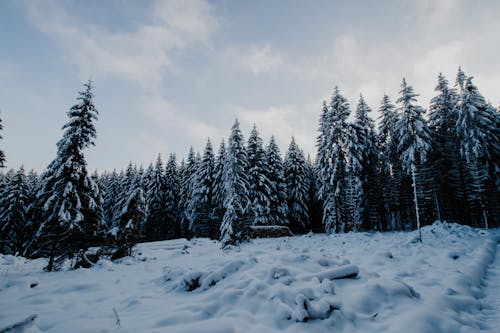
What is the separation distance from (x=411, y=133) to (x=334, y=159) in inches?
320

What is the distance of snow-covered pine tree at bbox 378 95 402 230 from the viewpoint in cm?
3050

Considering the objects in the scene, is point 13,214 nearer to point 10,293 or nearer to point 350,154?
point 10,293

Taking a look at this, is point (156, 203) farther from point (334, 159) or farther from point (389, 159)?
point (389, 159)

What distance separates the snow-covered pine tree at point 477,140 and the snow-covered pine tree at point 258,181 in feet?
71.2

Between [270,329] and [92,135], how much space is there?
15.2 meters

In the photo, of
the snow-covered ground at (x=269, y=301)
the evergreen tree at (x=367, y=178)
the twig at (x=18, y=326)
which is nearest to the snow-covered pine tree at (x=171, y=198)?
the evergreen tree at (x=367, y=178)

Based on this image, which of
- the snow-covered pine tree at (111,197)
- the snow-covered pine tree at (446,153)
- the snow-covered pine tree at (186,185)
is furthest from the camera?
the snow-covered pine tree at (111,197)

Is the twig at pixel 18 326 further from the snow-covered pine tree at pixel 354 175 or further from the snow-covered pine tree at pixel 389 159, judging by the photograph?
the snow-covered pine tree at pixel 389 159

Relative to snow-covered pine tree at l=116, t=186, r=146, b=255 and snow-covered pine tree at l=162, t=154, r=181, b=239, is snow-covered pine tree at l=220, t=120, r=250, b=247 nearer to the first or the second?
snow-covered pine tree at l=116, t=186, r=146, b=255

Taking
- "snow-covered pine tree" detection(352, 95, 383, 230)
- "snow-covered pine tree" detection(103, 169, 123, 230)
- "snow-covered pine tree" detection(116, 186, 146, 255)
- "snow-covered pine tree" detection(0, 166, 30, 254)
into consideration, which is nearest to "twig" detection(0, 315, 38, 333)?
"snow-covered pine tree" detection(116, 186, 146, 255)

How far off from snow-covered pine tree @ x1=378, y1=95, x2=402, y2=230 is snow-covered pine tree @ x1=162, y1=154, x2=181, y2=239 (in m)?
31.7

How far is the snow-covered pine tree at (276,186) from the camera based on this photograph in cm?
3481

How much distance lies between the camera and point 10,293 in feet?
20.2

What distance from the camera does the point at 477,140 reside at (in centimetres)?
2503
